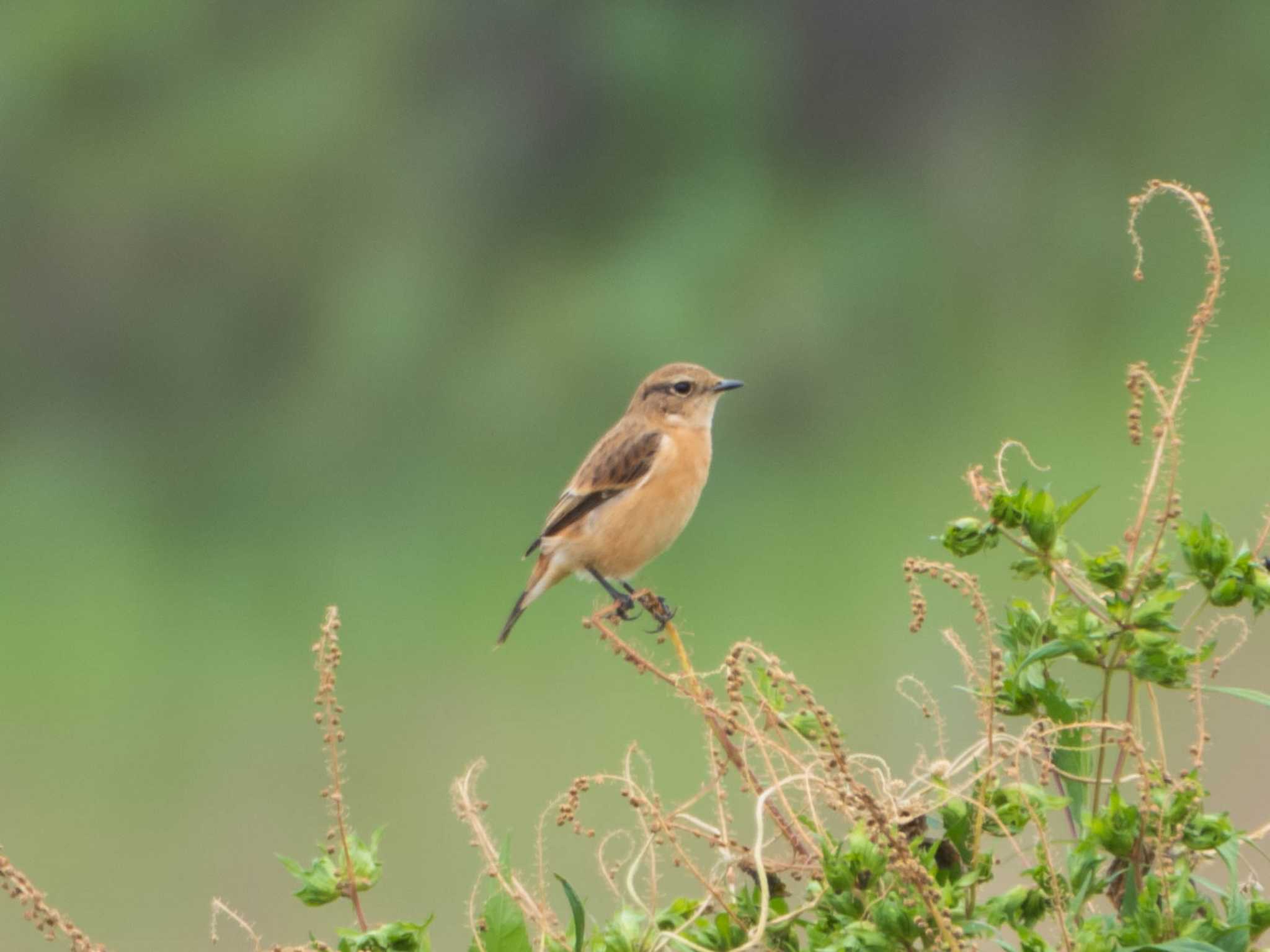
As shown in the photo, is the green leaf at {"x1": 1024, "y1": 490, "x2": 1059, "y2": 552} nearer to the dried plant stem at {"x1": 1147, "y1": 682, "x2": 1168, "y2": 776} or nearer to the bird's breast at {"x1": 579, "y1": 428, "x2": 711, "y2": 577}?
the dried plant stem at {"x1": 1147, "y1": 682, "x2": 1168, "y2": 776}

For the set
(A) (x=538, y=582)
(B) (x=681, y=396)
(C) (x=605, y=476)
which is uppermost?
(B) (x=681, y=396)

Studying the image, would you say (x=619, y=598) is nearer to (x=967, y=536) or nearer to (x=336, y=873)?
(x=336, y=873)

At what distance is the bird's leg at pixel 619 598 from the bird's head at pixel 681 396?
37 cm

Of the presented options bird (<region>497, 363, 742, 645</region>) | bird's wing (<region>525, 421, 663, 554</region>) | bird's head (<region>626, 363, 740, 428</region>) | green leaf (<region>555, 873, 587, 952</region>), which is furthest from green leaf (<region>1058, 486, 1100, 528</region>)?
bird's head (<region>626, 363, 740, 428</region>)

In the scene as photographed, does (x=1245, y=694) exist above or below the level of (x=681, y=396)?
below

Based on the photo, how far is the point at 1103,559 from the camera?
1.15m

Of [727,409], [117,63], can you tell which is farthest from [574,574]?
[117,63]

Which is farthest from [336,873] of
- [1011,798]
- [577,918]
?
[1011,798]

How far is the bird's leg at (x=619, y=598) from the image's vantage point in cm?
267

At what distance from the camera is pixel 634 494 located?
3555mm

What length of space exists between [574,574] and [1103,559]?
2.59m

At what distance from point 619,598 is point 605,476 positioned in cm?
63

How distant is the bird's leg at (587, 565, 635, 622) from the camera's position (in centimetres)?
267

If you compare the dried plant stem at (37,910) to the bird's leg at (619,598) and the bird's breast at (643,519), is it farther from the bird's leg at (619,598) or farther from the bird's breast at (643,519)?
the bird's breast at (643,519)
